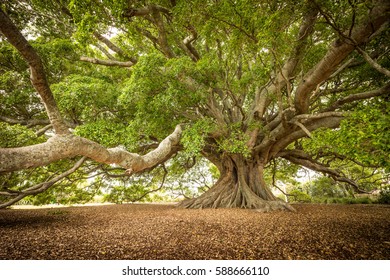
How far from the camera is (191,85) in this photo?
5988 mm

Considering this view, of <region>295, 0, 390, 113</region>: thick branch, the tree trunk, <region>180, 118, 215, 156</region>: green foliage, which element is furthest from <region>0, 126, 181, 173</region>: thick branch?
the tree trunk

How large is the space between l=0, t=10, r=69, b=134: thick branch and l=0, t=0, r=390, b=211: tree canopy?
0.04 ft

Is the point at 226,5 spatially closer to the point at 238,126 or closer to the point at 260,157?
the point at 238,126

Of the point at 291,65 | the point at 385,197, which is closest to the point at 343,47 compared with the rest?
the point at 291,65

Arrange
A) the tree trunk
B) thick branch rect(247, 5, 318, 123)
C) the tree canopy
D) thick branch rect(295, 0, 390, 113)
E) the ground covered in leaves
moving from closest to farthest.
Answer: the ground covered in leaves < the tree canopy < thick branch rect(295, 0, 390, 113) < thick branch rect(247, 5, 318, 123) < the tree trunk

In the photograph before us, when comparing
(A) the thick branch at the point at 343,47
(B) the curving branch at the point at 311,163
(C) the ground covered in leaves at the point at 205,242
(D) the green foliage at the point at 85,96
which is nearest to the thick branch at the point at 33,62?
(C) the ground covered in leaves at the point at 205,242

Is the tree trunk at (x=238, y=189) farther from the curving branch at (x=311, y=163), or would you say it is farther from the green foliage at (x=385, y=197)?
the green foliage at (x=385, y=197)

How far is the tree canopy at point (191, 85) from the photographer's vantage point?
3299mm

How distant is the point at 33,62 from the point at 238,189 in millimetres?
7441

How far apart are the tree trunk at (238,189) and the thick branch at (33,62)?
6.29 m

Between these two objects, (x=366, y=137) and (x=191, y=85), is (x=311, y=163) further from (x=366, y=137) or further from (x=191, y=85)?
(x=191, y=85)

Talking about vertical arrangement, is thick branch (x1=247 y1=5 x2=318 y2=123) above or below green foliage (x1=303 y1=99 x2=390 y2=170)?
above

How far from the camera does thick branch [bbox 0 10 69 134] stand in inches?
81.8

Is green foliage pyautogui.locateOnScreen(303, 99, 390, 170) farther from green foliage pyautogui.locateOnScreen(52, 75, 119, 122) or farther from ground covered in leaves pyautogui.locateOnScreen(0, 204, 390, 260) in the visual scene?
green foliage pyautogui.locateOnScreen(52, 75, 119, 122)
